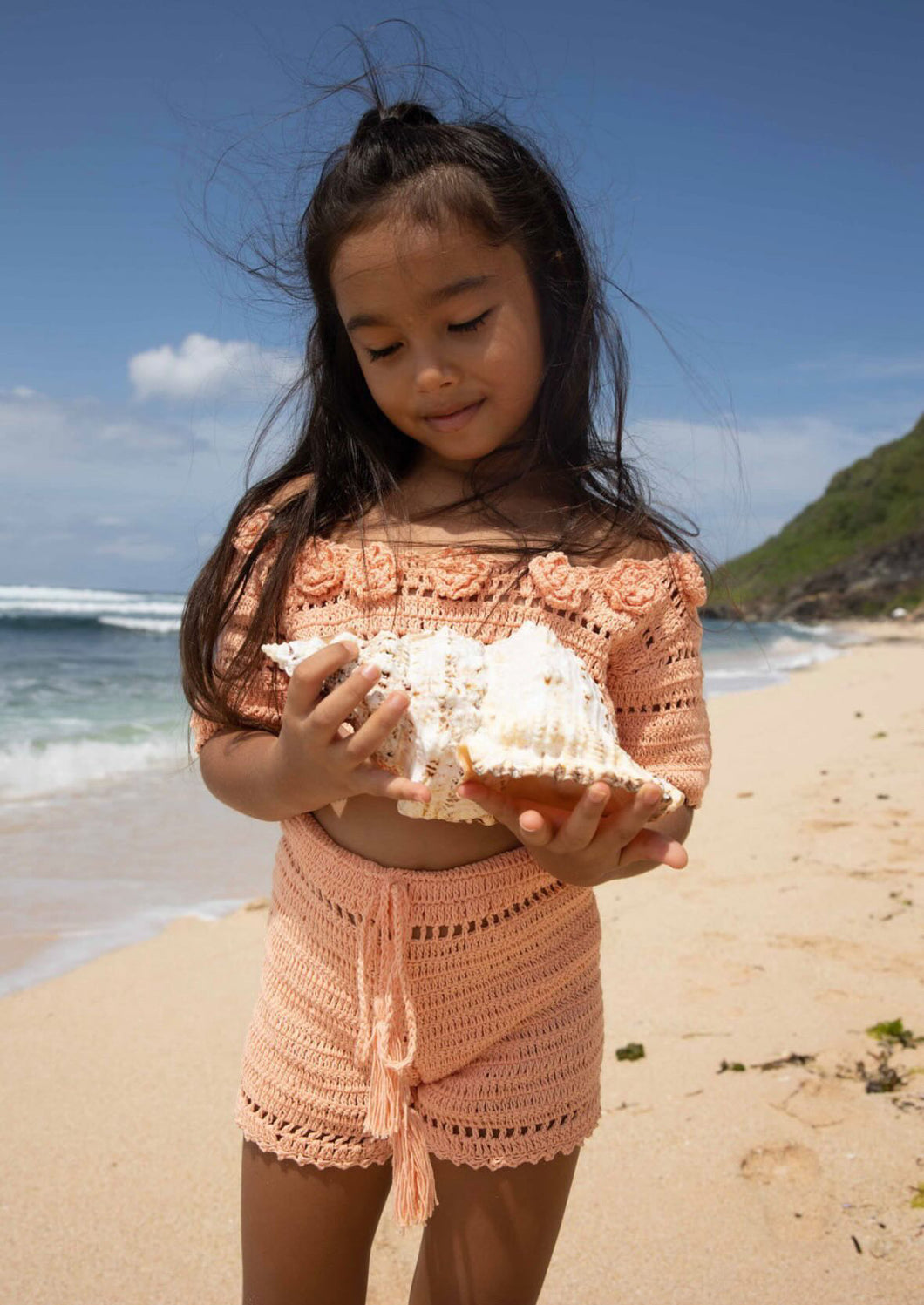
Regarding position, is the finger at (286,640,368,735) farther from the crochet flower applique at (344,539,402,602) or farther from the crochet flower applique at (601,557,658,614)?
the crochet flower applique at (601,557,658,614)

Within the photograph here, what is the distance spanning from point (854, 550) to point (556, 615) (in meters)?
59.0

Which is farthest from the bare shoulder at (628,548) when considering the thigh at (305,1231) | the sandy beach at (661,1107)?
the sandy beach at (661,1107)

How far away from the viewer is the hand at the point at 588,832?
4.69 ft

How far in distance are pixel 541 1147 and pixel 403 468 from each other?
4.24ft

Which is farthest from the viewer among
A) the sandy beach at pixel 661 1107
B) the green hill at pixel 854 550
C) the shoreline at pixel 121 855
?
the green hill at pixel 854 550

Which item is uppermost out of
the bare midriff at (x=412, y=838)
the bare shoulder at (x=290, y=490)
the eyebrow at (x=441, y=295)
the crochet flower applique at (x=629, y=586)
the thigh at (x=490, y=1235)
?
the eyebrow at (x=441, y=295)

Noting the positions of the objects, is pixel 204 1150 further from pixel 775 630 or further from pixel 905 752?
pixel 775 630

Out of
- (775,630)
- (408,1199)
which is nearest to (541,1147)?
(408,1199)

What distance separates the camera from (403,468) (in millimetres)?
2168

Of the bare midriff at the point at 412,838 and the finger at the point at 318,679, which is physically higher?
the finger at the point at 318,679

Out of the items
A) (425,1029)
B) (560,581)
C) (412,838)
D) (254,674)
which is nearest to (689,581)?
(560,581)

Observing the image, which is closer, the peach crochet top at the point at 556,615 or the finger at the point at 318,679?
the finger at the point at 318,679

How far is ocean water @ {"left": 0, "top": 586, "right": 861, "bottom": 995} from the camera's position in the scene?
4.63 m

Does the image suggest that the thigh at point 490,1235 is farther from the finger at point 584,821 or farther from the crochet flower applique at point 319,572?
the crochet flower applique at point 319,572
